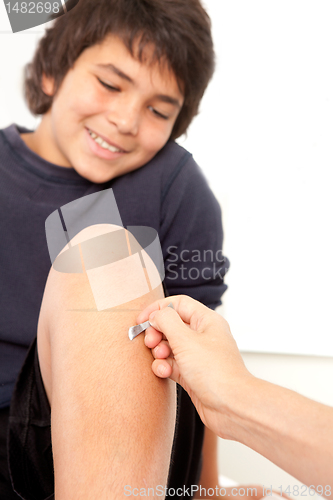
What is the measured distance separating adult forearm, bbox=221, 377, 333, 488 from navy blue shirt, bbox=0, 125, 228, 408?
1.82 ft

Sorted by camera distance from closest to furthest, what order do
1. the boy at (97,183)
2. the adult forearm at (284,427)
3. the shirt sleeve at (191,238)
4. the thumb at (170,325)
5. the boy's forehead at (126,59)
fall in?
the adult forearm at (284,427) → the thumb at (170,325) → the boy at (97,183) → the boy's forehead at (126,59) → the shirt sleeve at (191,238)

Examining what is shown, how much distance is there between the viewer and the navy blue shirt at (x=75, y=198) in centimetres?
89

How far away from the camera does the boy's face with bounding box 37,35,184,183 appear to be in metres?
0.89

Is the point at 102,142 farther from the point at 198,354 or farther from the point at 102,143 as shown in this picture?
the point at 198,354

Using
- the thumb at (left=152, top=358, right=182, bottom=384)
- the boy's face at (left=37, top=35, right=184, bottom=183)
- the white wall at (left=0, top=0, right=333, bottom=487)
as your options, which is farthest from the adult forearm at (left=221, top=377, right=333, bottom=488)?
the white wall at (left=0, top=0, right=333, bottom=487)

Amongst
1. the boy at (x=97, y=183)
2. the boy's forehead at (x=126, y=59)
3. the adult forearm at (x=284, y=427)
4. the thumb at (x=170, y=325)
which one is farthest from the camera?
the boy's forehead at (x=126, y=59)

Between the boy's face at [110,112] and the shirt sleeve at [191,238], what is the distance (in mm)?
112

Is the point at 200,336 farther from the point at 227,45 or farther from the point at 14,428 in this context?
the point at 227,45

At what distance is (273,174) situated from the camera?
134cm

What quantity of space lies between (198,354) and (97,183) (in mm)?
630

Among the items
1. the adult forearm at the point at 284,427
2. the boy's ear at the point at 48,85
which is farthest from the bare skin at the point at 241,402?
the boy's ear at the point at 48,85

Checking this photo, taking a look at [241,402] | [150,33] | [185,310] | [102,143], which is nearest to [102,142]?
[102,143]

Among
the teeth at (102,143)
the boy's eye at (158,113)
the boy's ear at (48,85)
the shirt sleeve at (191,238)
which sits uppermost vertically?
the boy's ear at (48,85)

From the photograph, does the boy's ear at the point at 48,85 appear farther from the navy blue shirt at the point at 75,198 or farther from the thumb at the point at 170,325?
the thumb at the point at 170,325
